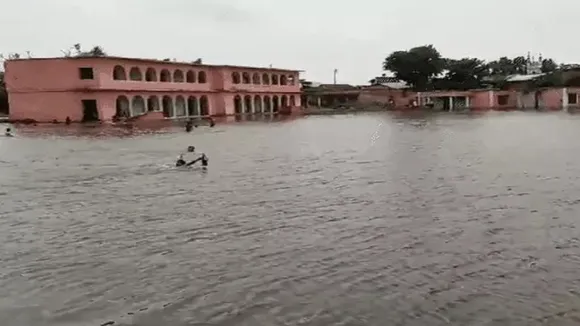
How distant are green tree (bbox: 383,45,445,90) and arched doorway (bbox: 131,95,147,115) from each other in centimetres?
4780

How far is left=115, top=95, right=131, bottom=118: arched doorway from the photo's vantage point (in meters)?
57.6

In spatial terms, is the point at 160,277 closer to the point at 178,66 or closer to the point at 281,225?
the point at 281,225

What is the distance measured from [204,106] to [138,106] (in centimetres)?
1066

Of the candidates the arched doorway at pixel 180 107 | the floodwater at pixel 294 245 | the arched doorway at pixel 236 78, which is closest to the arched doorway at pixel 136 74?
the arched doorway at pixel 180 107

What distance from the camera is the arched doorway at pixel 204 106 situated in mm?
70250

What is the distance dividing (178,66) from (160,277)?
58852 mm

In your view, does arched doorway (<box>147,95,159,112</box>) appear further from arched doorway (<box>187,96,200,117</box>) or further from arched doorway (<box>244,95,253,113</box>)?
arched doorway (<box>244,95,253,113</box>)

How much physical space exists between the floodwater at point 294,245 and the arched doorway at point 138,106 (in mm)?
40043

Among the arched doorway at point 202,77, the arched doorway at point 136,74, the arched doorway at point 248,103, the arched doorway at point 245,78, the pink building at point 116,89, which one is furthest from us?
the arched doorway at point 248,103

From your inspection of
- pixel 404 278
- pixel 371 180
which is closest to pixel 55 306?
pixel 404 278

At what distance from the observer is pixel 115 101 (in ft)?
184

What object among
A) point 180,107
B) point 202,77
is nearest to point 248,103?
point 202,77

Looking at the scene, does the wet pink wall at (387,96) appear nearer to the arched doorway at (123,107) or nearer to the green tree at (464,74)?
the green tree at (464,74)

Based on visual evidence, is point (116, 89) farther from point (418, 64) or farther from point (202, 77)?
point (418, 64)
